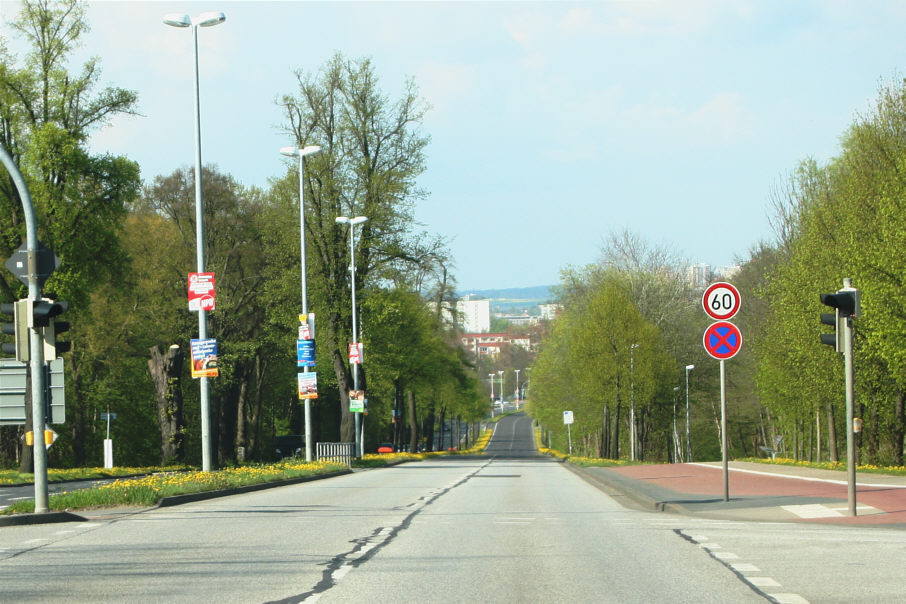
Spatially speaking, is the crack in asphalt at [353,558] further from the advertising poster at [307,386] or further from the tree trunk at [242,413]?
the tree trunk at [242,413]

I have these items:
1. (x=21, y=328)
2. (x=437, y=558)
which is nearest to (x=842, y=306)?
(x=437, y=558)

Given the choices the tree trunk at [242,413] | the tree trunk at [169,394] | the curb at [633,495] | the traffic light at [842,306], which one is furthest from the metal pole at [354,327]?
the traffic light at [842,306]

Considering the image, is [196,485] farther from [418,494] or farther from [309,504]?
[418,494]

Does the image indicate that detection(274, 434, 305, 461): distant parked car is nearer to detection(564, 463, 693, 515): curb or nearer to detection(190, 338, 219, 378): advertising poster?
detection(564, 463, 693, 515): curb

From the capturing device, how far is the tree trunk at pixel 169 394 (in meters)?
41.1

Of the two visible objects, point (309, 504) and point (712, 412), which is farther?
point (712, 412)

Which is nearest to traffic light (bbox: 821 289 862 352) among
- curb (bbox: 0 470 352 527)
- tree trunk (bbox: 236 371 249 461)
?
curb (bbox: 0 470 352 527)

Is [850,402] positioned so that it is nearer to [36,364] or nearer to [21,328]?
[36,364]

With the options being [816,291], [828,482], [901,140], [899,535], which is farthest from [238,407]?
[899,535]

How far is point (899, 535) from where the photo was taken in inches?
539

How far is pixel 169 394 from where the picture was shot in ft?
135

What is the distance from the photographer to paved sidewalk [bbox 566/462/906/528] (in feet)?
53.8

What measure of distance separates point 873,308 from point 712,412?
6152cm

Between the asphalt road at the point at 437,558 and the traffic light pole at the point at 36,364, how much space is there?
100 centimetres
